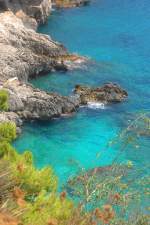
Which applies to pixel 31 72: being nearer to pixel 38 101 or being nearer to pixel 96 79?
pixel 96 79

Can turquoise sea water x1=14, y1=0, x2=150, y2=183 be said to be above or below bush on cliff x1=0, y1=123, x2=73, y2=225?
below

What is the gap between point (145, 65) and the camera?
5022 centimetres

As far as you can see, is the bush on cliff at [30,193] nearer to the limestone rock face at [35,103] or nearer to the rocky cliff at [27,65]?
the rocky cliff at [27,65]

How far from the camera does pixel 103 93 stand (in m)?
41.0

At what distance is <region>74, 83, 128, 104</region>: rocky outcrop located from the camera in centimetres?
4050

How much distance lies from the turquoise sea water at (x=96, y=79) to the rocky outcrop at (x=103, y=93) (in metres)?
0.66

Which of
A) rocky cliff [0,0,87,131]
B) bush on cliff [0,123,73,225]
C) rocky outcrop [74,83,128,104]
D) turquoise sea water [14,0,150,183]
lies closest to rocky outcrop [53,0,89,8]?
turquoise sea water [14,0,150,183]

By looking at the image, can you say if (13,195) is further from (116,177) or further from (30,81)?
(30,81)

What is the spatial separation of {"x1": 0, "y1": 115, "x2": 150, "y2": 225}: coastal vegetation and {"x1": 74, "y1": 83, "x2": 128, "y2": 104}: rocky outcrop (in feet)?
76.8

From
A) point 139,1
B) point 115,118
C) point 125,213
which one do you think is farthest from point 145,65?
point 125,213

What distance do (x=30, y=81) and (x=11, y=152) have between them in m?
25.9

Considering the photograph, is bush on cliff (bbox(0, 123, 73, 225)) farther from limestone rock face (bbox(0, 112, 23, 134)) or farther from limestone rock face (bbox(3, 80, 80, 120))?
limestone rock face (bbox(3, 80, 80, 120))

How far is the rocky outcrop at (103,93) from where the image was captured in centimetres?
4050

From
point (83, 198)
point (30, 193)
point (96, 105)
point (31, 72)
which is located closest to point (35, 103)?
point (96, 105)
